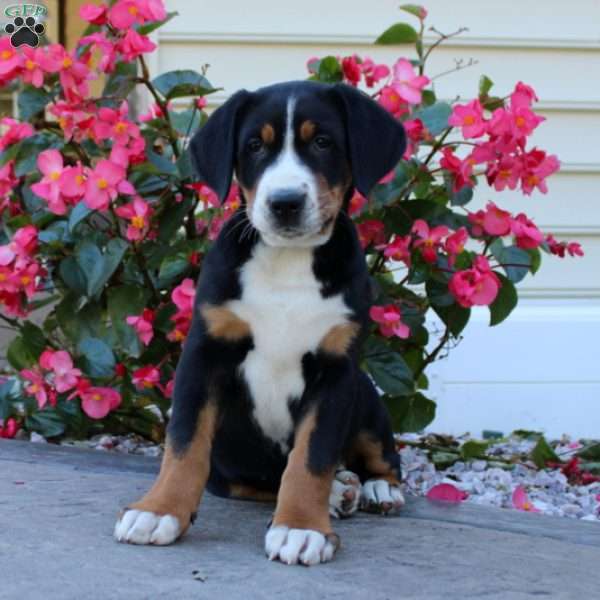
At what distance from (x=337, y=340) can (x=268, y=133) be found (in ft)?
1.82

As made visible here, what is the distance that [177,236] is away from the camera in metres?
3.98

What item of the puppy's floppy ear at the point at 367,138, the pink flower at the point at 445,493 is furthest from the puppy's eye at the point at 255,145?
the pink flower at the point at 445,493

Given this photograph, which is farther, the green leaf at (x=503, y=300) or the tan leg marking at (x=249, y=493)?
the green leaf at (x=503, y=300)

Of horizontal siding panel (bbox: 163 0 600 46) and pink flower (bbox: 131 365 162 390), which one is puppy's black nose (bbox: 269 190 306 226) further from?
horizontal siding panel (bbox: 163 0 600 46)

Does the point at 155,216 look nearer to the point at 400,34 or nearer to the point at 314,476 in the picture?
the point at 400,34

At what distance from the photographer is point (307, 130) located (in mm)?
2928

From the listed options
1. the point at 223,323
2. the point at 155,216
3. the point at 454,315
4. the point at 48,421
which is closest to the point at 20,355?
the point at 48,421

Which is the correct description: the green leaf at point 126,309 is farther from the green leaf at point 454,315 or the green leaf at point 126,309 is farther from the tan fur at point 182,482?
the green leaf at point 454,315

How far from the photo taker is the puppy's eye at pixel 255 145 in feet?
9.71

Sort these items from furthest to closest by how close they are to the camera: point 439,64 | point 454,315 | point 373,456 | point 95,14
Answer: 1. point 439,64
2. point 454,315
3. point 95,14
4. point 373,456

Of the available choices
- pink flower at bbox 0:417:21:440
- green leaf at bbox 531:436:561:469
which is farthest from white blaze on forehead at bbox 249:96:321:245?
green leaf at bbox 531:436:561:469

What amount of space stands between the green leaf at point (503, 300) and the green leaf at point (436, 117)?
1.67ft

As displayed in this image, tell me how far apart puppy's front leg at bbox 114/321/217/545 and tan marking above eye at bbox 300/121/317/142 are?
546mm

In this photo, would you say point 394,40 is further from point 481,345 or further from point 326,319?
point 481,345
